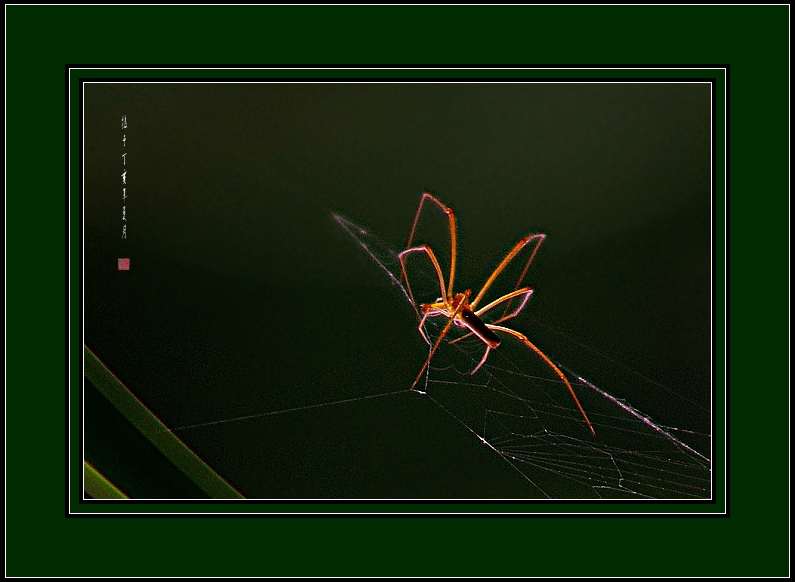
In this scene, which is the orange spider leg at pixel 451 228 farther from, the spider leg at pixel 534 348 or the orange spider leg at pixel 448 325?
the spider leg at pixel 534 348

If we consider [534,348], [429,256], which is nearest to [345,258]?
[429,256]

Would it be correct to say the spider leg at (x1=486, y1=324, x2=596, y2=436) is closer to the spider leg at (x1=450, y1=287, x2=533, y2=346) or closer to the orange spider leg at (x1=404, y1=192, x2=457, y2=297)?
the spider leg at (x1=450, y1=287, x2=533, y2=346)

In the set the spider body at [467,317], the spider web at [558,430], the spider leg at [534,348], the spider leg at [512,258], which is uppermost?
the spider leg at [512,258]

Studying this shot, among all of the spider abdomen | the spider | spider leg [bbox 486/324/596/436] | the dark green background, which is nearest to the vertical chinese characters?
the dark green background

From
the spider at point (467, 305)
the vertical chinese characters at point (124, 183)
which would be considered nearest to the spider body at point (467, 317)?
the spider at point (467, 305)

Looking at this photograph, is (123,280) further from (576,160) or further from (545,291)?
(576,160)

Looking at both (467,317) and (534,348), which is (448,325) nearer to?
(467,317)

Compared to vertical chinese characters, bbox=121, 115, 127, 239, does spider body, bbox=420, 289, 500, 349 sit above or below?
below
